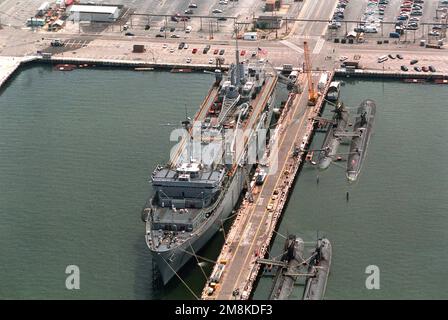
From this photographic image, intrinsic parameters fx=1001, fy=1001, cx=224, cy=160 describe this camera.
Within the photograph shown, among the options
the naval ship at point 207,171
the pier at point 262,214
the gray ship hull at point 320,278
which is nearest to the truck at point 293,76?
the pier at point 262,214

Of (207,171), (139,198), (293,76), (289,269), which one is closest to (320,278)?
(289,269)

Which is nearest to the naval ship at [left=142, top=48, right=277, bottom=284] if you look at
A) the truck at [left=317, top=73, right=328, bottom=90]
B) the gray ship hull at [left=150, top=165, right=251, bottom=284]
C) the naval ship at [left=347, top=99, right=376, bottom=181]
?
the gray ship hull at [left=150, top=165, right=251, bottom=284]

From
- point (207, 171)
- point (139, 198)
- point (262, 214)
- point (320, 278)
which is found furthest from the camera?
point (139, 198)

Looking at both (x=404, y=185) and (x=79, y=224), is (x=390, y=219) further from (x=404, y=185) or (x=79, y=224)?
(x=79, y=224)

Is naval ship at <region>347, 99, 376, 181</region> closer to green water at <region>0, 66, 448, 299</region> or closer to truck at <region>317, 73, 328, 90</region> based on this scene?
green water at <region>0, 66, 448, 299</region>

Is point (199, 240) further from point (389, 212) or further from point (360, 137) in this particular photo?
point (360, 137)

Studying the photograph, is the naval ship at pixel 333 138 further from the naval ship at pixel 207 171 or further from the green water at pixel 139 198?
the naval ship at pixel 207 171
